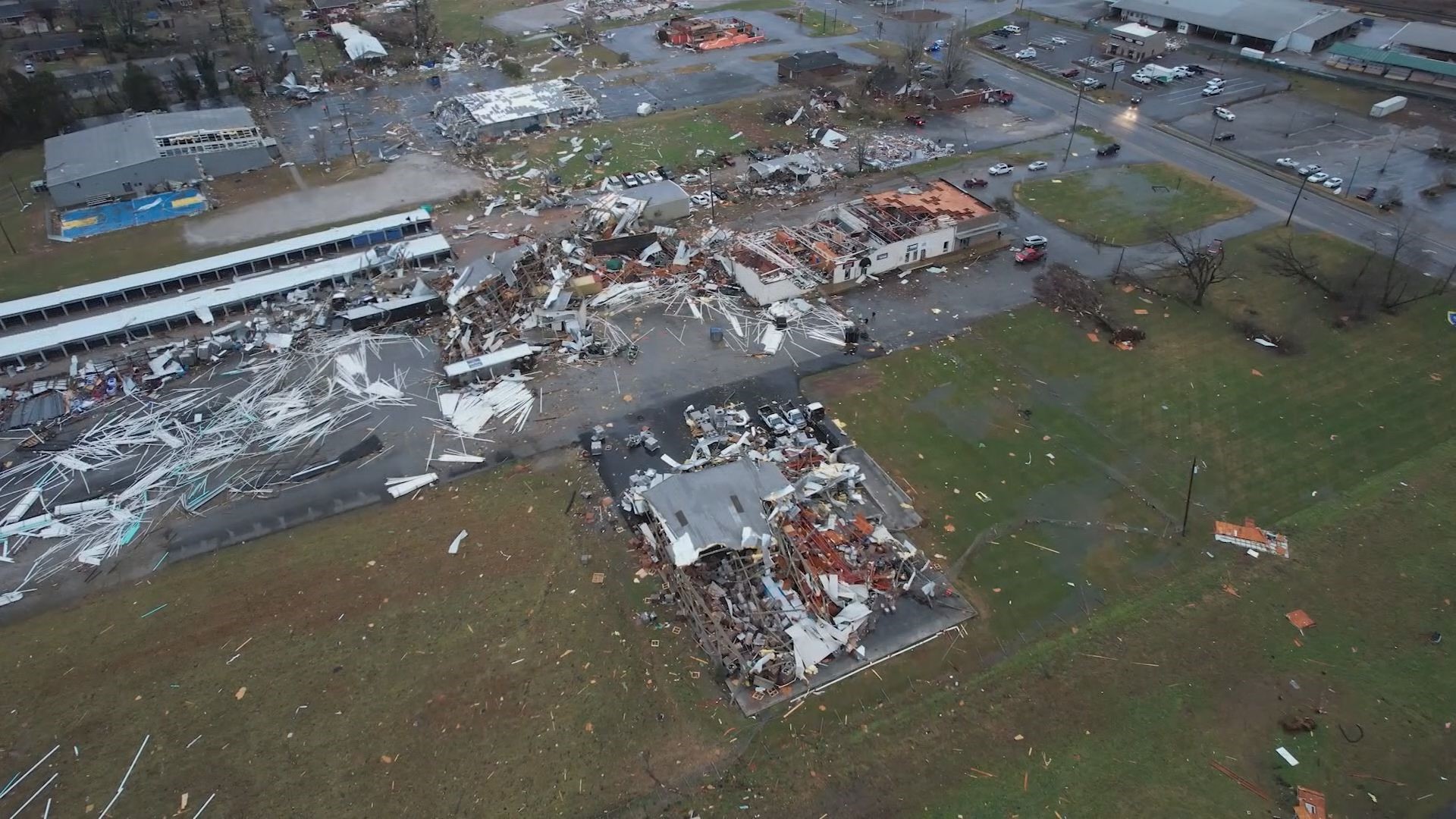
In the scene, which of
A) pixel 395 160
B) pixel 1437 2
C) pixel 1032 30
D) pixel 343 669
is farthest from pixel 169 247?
pixel 1437 2

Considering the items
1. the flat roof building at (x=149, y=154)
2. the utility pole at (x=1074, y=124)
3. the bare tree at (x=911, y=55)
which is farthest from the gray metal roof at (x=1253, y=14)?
the flat roof building at (x=149, y=154)

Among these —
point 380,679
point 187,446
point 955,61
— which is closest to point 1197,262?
point 955,61

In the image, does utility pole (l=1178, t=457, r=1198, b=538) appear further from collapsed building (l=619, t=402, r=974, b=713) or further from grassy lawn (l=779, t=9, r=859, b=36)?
grassy lawn (l=779, t=9, r=859, b=36)

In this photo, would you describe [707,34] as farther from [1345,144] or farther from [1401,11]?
[1401,11]

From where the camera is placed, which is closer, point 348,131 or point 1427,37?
point 348,131

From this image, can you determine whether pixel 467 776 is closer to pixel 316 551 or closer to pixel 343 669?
pixel 343 669

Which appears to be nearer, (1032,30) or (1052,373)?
(1052,373)
